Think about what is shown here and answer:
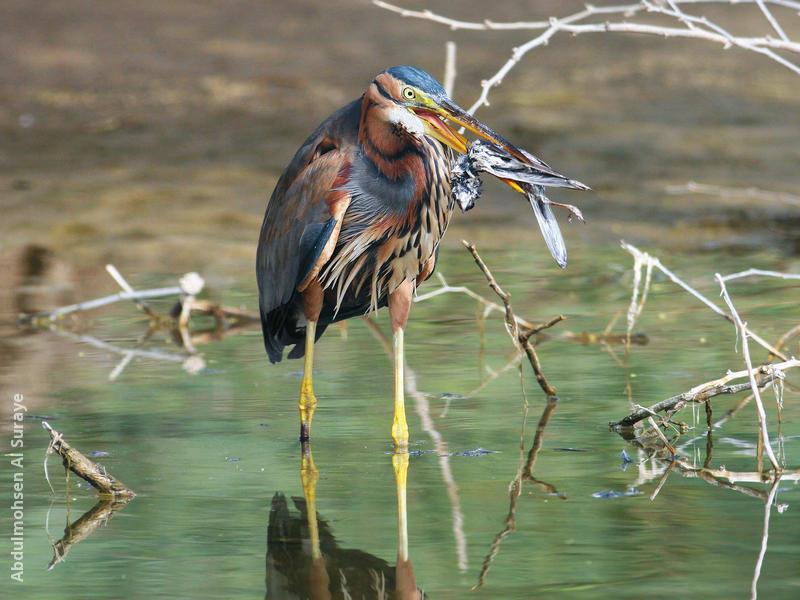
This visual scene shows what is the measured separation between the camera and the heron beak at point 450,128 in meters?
5.64

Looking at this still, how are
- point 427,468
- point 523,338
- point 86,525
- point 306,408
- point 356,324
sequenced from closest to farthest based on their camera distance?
point 86,525, point 427,468, point 306,408, point 523,338, point 356,324

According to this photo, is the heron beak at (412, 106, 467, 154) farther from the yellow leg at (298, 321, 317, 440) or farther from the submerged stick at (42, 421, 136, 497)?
the submerged stick at (42, 421, 136, 497)

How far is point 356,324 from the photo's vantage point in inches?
368

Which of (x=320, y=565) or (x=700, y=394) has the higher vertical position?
(x=700, y=394)

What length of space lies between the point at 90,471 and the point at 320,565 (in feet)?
3.78

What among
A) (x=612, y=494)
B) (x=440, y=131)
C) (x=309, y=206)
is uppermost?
(x=440, y=131)

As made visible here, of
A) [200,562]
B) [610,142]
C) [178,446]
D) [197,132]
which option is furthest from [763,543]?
[197,132]

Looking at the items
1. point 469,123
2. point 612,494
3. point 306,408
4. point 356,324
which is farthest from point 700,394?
point 356,324

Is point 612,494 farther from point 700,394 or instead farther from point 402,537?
point 402,537

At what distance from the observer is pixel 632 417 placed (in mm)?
6148

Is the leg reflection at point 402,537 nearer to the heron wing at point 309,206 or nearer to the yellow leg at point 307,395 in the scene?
the yellow leg at point 307,395

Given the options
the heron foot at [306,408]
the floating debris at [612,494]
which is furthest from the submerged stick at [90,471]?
the floating debris at [612,494]

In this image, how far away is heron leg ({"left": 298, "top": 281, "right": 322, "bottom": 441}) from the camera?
20.6 ft

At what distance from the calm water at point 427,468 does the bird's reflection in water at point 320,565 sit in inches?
0.6
